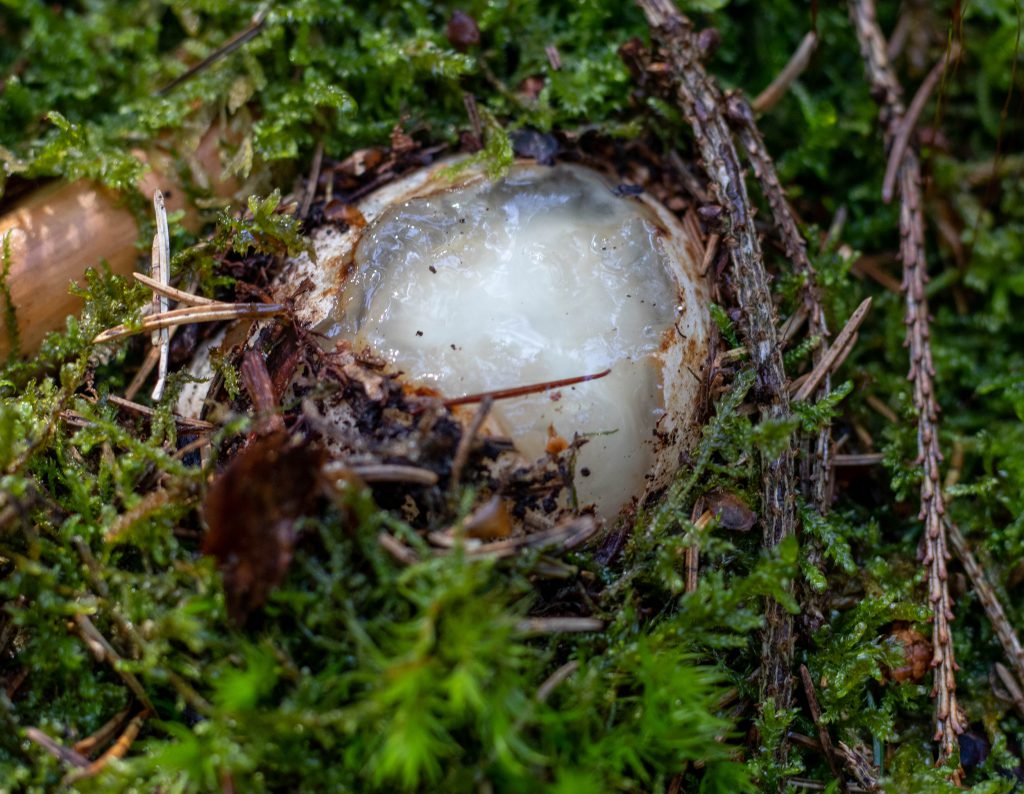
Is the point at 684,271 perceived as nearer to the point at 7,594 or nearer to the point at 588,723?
the point at 588,723

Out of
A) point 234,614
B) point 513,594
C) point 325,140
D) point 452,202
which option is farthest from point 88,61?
point 513,594

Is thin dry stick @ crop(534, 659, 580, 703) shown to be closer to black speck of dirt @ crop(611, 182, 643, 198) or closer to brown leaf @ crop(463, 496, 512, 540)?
brown leaf @ crop(463, 496, 512, 540)

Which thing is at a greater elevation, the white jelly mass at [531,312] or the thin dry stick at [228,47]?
the thin dry stick at [228,47]

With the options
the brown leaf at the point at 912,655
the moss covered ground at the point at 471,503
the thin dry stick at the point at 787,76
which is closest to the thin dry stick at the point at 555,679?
the moss covered ground at the point at 471,503

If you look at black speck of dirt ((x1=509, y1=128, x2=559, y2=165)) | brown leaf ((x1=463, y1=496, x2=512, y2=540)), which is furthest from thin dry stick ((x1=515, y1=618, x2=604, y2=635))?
black speck of dirt ((x1=509, y1=128, x2=559, y2=165))

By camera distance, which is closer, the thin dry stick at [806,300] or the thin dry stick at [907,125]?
the thin dry stick at [806,300]

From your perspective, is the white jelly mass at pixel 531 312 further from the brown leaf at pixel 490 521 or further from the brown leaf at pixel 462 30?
the brown leaf at pixel 462 30
